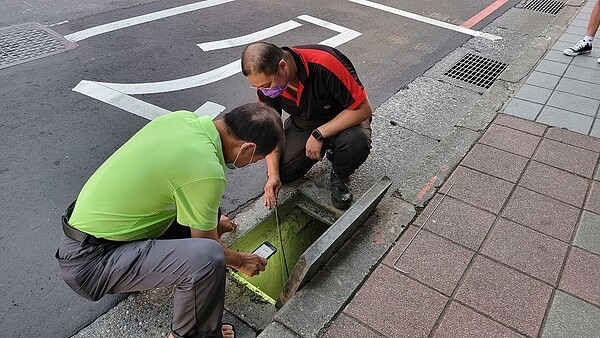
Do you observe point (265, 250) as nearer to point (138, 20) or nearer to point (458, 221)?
point (458, 221)

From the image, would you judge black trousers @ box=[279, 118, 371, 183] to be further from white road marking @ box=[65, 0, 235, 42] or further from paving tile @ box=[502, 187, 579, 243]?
white road marking @ box=[65, 0, 235, 42]

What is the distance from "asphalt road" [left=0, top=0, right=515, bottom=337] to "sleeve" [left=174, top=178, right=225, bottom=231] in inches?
34.3

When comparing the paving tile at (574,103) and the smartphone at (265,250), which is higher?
the paving tile at (574,103)

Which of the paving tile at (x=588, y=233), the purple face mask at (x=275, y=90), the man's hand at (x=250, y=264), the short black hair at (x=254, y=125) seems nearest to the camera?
the short black hair at (x=254, y=125)

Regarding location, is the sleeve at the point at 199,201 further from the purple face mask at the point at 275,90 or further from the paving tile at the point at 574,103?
the paving tile at the point at 574,103

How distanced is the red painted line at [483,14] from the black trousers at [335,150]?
4261mm

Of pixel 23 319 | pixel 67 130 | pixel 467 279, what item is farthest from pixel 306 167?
pixel 67 130

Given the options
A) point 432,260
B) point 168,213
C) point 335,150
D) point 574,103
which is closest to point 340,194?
point 335,150

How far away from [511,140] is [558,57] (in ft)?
7.14

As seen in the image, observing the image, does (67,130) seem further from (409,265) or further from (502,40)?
(502,40)

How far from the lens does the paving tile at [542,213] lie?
9.20ft

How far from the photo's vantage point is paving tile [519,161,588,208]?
3076mm

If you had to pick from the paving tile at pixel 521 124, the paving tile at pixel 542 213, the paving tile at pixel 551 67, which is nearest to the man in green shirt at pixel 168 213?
the paving tile at pixel 542 213

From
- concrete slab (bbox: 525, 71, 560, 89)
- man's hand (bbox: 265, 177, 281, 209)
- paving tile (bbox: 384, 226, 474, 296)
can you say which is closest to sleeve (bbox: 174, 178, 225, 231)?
man's hand (bbox: 265, 177, 281, 209)
